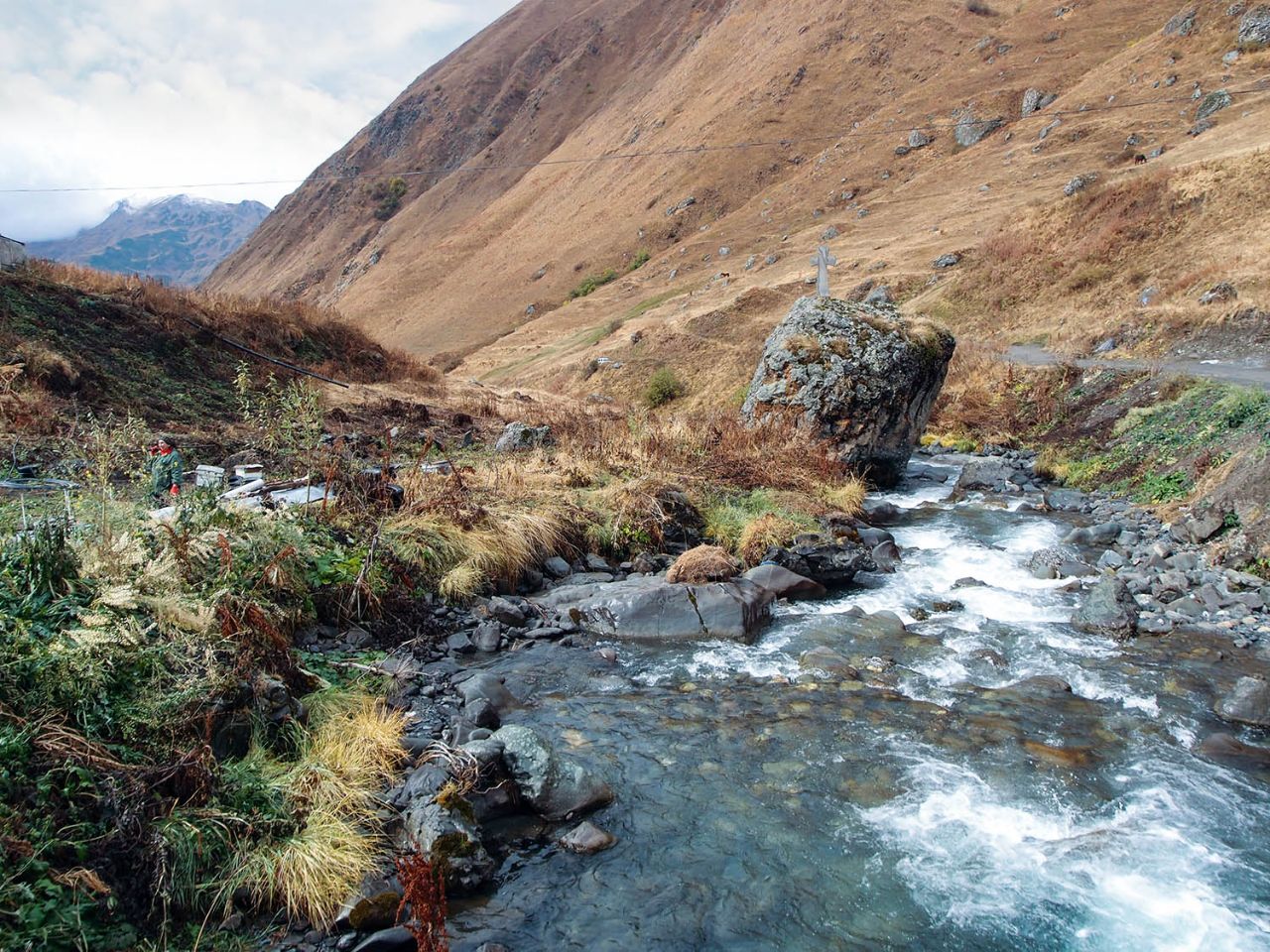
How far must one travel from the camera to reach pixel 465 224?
312ft

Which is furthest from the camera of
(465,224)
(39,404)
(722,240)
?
(465,224)

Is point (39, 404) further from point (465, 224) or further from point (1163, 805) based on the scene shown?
point (465, 224)

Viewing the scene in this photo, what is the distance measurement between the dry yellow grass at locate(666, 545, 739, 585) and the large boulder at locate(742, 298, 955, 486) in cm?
582

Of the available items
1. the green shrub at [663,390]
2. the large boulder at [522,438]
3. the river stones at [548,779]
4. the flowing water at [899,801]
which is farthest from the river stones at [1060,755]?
the green shrub at [663,390]

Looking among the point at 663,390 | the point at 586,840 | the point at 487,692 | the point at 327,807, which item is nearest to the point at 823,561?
the point at 487,692

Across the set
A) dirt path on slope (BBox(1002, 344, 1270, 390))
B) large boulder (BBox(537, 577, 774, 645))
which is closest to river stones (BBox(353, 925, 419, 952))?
large boulder (BBox(537, 577, 774, 645))

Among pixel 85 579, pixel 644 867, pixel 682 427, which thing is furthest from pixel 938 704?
pixel 682 427

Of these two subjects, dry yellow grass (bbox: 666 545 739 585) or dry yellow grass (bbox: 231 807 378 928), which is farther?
dry yellow grass (bbox: 666 545 739 585)

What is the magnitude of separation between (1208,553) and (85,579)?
11328mm

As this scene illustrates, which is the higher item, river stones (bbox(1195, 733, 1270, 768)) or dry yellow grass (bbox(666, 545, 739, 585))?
dry yellow grass (bbox(666, 545, 739, 585))

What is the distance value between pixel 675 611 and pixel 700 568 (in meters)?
0.84

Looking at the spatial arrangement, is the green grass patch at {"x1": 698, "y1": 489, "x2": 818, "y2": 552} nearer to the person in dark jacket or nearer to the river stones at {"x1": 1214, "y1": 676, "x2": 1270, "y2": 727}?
the river stones at {"x1": 1214, "y1": 676, "x2": 1270, "y2": 727}

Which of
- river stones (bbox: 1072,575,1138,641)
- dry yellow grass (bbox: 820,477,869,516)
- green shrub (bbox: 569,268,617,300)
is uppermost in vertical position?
green shrub (bbox: 569,268,617,300)

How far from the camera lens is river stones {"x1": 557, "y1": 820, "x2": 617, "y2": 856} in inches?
192
